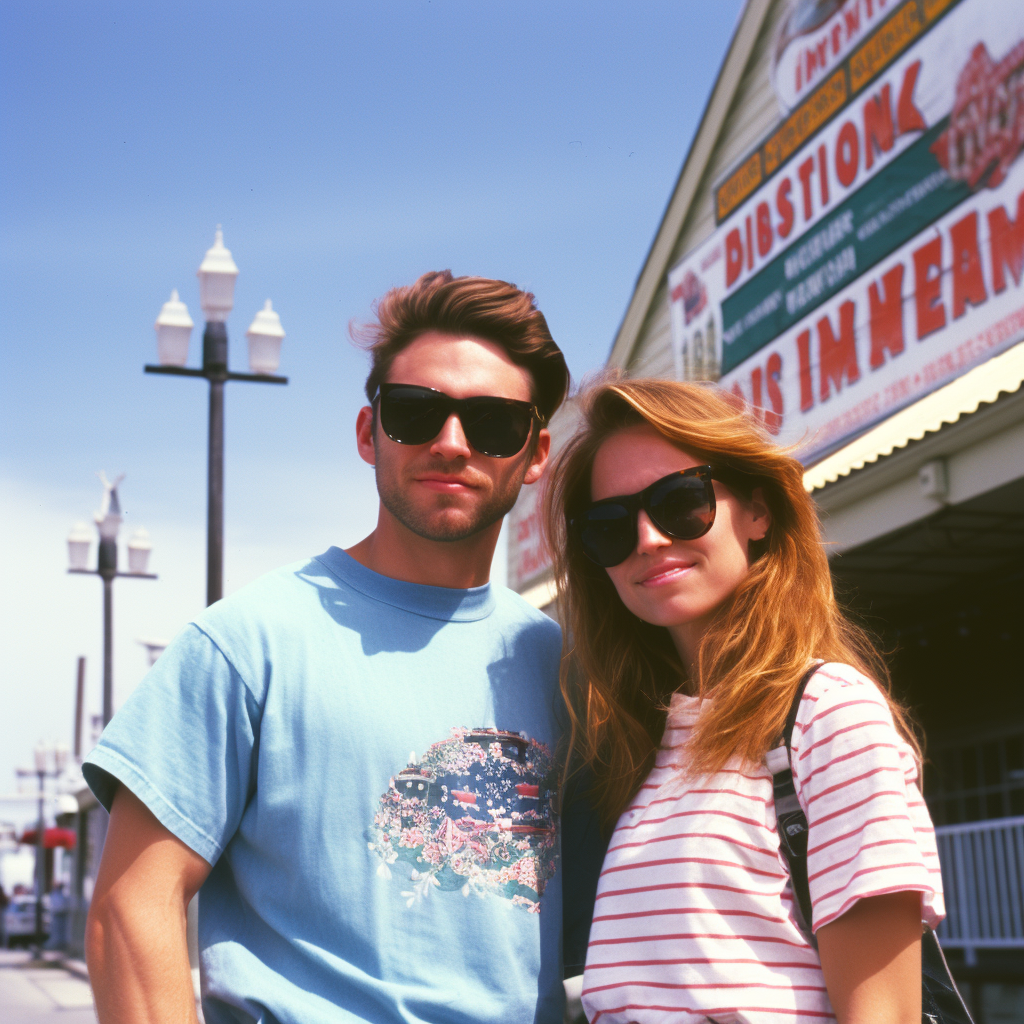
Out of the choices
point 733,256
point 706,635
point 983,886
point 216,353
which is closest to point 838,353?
point 733,256

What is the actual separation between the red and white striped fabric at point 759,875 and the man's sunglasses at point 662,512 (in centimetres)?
39

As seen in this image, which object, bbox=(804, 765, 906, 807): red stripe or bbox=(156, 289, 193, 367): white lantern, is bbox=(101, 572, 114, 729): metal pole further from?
bbox=(804, 765, 906, 807): red stripe

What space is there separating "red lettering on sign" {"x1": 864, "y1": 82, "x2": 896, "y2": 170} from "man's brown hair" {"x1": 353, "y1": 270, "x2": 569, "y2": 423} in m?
6.85

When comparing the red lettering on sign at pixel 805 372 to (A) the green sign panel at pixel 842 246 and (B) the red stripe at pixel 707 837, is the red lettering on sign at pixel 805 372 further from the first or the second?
(B) the red stripe at pixel 707 837

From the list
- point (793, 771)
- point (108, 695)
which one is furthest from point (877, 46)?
point (108, 695)

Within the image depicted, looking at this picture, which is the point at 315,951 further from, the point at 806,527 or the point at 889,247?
the point at 889,247

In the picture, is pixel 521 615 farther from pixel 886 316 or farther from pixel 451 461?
pixel 886 316

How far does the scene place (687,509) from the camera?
227cm

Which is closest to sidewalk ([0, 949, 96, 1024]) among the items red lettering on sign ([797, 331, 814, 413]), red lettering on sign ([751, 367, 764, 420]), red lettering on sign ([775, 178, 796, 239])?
red lettering on sign ([751, 367, 764, 420])

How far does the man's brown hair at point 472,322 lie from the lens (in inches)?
102

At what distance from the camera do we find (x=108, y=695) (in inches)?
767

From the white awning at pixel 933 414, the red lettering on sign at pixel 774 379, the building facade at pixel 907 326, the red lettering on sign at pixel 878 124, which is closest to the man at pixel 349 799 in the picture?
the building facade at pixel 907 326

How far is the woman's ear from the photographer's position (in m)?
2.38

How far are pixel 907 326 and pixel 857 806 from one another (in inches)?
276
